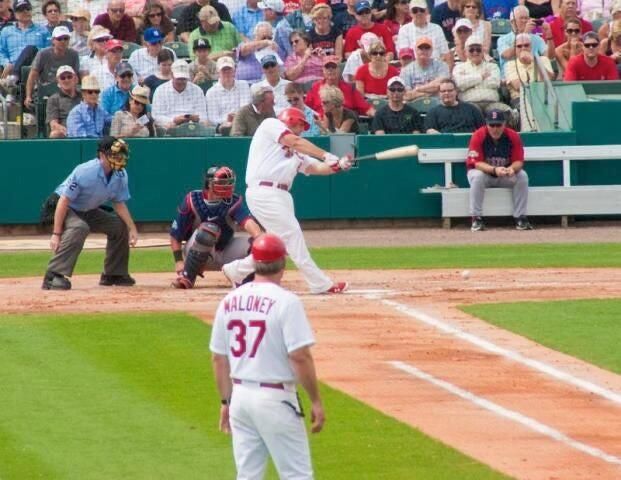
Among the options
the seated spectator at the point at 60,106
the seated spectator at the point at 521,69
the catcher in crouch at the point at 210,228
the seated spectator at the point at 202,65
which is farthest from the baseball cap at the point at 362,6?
the catcher in crouch at the point at 210,228

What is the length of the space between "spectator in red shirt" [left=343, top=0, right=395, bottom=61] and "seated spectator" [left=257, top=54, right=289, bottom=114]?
1.90 metres

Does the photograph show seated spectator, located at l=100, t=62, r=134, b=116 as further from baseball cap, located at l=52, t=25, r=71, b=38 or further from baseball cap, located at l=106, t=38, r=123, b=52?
baseball cap, located at l=52, t=25, r=71, b=38

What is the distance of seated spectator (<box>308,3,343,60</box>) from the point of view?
73.5 feet

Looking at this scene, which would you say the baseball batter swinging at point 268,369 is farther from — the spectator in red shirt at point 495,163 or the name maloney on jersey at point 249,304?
the spectator in red shirt at point 495,163

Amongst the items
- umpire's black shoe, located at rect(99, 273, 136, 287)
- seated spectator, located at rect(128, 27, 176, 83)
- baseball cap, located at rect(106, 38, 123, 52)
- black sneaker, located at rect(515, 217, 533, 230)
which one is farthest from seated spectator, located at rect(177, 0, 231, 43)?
umpire's black shoe, located at rect(99, 273, 136, 287)

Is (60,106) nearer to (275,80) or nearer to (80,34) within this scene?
(80,34)

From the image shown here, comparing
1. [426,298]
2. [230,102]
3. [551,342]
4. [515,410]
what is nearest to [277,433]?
[515,410]

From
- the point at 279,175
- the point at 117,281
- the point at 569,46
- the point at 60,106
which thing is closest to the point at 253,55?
the point at 60,106

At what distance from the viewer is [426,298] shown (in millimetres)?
14547

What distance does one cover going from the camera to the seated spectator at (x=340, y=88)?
20.6m

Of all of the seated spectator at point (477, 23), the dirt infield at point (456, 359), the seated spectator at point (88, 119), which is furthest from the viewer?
the seated spectator at point (477, 23)

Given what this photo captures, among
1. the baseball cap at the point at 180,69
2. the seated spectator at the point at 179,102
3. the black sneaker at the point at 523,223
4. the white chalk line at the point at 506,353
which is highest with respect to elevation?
the baseball cap at the point at 180,69

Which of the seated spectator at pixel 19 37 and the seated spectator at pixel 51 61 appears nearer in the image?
the seated spectator at pixel 51 61

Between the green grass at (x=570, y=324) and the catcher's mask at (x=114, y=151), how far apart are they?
3.65 meters
